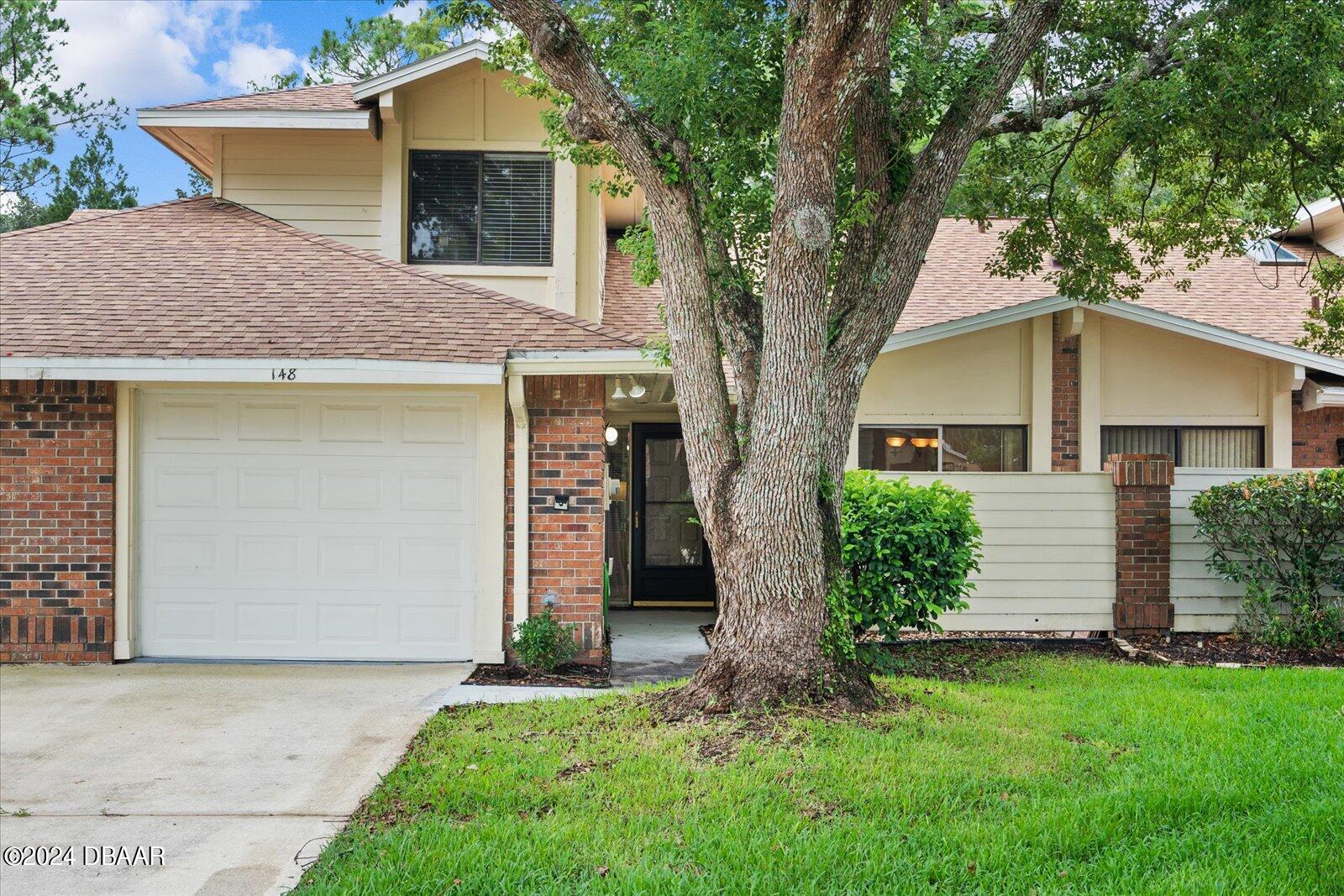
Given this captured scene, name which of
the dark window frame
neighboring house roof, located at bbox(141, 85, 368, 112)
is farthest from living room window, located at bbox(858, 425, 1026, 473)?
neighboring house roof, located at bbox(141, 85, 368, 112)

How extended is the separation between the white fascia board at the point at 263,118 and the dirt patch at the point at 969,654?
6.98m

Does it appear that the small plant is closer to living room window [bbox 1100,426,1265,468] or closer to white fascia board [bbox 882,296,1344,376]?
white fascia board [bbox 882,296,1344,376]

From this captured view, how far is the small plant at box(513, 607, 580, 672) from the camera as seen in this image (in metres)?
8.44

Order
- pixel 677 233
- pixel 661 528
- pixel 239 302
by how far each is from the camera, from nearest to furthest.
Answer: pixel 677 233
pixel 239 302
pixel 661 528

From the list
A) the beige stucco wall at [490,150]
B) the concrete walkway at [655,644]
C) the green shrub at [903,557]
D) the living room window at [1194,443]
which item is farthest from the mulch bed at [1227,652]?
the beige stucco wall at [490,150]

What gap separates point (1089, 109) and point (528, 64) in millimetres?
4718

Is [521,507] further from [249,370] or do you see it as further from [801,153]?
[801,153]

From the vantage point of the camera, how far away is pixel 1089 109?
9.01 metres

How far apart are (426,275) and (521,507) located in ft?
8.09

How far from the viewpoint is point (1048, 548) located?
9633 millimetres

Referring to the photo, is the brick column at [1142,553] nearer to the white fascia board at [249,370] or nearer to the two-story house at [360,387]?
the two-story house at [360,387]

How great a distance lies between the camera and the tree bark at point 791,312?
237 inches

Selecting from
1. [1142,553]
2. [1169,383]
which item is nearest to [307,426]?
[1142,553]

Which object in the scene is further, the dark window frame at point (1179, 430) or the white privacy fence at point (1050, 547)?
the dark window frame at point (1179, 430)
